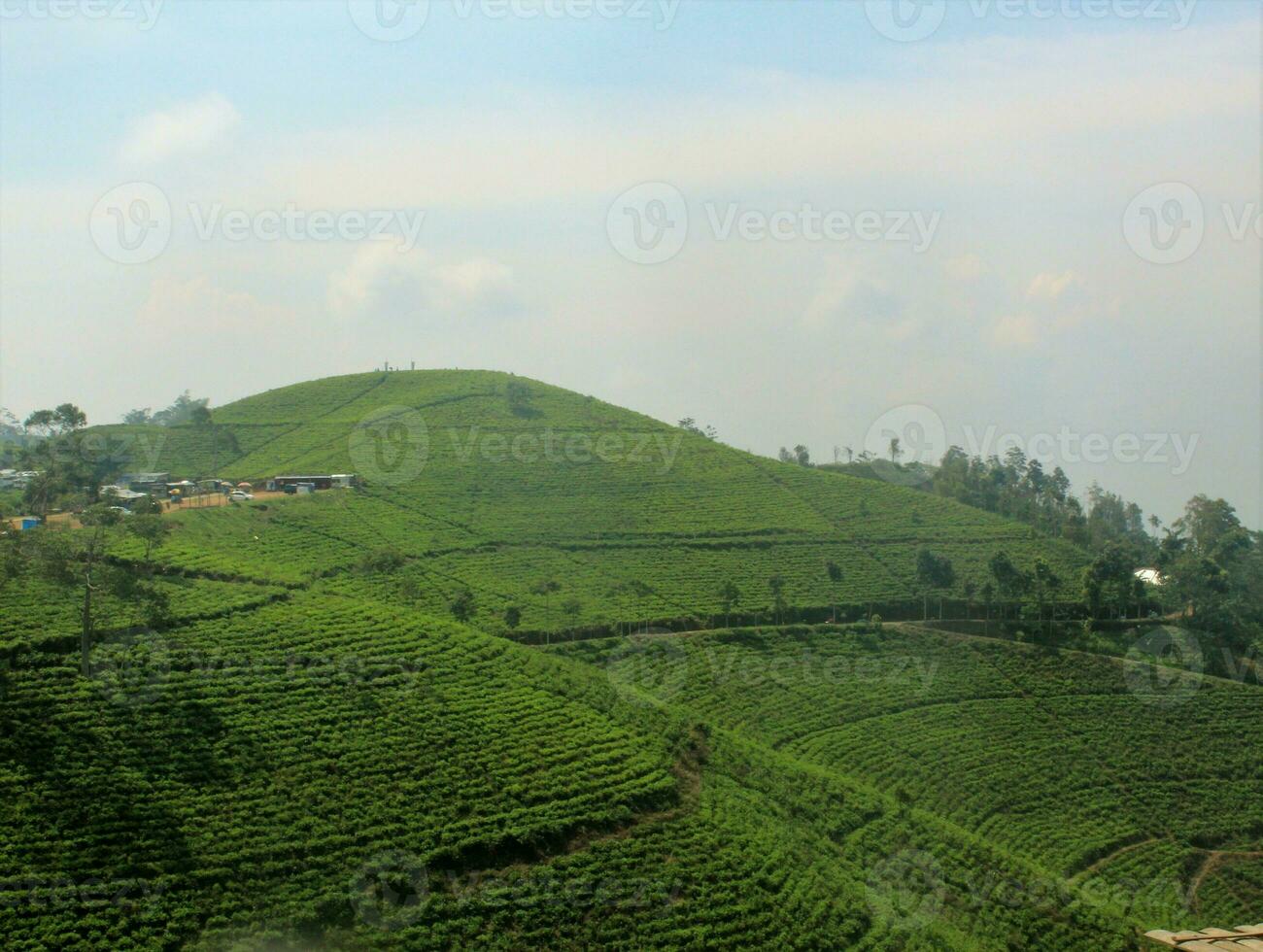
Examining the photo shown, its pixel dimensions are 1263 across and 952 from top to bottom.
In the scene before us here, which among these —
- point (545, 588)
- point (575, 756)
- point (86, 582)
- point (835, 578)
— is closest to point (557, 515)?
point (545, 588)

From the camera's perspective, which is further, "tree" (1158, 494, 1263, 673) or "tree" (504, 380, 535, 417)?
"tree" (504, 380, 535, 417)

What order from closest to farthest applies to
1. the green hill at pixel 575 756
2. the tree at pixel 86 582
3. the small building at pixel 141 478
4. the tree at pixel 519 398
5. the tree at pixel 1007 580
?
1. the green hill at pixel 575 756
2. the tree at pixel 86 582
3. the tree at pixel 1007 580
4. the small building at pixel 141 478
5. the tree at pixel 519 398

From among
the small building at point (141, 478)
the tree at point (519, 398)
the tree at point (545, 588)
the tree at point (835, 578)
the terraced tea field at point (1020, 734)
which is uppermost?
the tree at point (519, 398)

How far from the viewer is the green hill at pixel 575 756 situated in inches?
1043

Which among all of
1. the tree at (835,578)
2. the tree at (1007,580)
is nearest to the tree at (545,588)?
the tree at (835,578)

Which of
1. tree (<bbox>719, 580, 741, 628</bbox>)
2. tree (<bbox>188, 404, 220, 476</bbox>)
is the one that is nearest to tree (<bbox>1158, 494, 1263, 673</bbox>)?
tree (<bbox>719, 580, 741, 628</bbox>)

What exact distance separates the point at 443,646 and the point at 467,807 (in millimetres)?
9370

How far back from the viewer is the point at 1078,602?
5928 cm

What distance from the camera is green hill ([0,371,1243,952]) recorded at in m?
26.5

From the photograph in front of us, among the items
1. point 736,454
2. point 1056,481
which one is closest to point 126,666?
point 736,454

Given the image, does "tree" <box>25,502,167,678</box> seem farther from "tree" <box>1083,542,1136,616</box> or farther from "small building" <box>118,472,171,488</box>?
"tree" <box>1083,542,1136,616</box>

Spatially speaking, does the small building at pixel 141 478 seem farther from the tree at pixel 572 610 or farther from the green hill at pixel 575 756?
the tree at pixel 572 610

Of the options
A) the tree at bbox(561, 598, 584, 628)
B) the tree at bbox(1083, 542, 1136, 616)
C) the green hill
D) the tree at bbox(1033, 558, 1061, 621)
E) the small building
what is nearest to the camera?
the green hill

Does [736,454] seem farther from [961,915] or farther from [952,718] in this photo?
[961,915]
